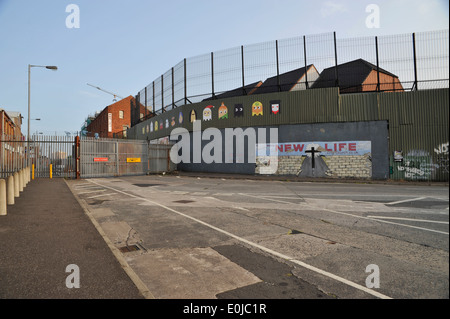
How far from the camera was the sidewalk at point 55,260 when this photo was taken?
3406 mm

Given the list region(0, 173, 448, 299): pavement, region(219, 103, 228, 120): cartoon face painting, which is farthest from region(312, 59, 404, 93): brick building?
region(0, 173, 448, 299): pavement

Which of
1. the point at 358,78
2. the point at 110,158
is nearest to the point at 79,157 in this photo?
the point at 110,158

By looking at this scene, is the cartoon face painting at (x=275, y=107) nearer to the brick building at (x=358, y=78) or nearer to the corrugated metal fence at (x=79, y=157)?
the brick building at (x=358, y=78)

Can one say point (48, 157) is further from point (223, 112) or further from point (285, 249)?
point (285, 249)

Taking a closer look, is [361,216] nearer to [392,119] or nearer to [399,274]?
[399,274]

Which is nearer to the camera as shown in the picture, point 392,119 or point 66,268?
point 66,268

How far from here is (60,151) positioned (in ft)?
71.1

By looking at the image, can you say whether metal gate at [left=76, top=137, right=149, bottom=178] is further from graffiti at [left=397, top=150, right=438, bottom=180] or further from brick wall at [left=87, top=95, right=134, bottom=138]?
brick wall at [left=87, top=95, right=134, bottom=138]

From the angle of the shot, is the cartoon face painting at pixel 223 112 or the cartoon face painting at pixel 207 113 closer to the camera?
the cartoon face painting at pixel 223 112

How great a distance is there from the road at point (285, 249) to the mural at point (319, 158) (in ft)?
38.6

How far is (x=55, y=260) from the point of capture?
4414 mm

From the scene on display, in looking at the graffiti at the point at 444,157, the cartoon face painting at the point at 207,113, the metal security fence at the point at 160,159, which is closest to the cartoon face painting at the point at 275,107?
the cartoon face painting at the point at 207,113

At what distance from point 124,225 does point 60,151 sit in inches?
722
